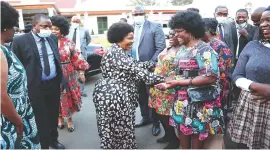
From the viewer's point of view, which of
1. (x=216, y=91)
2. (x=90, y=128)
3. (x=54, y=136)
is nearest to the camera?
(x=216, y=91)

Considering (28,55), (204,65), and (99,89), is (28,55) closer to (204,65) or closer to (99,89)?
(99,89)

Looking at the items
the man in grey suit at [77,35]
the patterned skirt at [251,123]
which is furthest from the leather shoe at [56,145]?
the man in grey suit at [77,35]

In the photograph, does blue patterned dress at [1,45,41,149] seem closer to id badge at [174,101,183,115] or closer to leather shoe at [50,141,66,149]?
id badge at [174,101,183,115]

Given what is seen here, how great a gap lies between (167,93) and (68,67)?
1.65 metres

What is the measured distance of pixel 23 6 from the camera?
17.4m

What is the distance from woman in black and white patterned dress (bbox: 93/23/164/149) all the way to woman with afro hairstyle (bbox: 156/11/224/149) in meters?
0.33

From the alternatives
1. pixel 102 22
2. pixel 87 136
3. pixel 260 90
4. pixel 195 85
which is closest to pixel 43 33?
pixel 87 136

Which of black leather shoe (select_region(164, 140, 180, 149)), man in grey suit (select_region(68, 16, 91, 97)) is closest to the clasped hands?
black leather shoe (select_region(164, 140, 180, 149))

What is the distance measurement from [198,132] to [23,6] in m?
17.6

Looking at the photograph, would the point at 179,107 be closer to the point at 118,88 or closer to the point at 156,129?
the point at 118,88

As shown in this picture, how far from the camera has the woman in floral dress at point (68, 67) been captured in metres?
3.94

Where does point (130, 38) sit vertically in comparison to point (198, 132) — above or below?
above

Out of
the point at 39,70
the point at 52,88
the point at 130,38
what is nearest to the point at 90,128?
the point at 52,88

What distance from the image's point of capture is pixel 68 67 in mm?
4059
